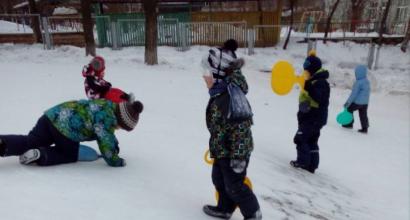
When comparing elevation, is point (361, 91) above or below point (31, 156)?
below

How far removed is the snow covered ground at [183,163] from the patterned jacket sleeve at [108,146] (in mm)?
88

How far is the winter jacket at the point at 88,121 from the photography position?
3482mm

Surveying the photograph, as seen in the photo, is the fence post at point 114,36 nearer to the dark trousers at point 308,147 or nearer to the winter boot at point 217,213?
the dark trousers at point 308,147

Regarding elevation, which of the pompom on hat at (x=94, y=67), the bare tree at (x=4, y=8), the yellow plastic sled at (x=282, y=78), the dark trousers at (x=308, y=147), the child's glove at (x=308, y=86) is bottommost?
the dark trousers at (x=308, y=147)

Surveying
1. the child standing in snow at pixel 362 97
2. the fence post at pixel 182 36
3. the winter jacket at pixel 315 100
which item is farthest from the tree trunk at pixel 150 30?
the winter jacket at pixel 315 100

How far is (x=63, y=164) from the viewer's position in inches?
141

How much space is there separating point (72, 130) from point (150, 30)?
31.7 feet

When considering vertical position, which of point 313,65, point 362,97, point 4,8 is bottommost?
point 362,97

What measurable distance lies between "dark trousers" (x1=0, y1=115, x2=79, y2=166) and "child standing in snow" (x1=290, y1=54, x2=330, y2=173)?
298cm

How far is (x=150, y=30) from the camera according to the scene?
12.8 meters

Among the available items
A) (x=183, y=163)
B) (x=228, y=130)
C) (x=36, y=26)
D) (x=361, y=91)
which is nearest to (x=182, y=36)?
(x=36, y=26)

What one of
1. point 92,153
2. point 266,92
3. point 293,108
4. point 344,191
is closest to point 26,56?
point 266,92

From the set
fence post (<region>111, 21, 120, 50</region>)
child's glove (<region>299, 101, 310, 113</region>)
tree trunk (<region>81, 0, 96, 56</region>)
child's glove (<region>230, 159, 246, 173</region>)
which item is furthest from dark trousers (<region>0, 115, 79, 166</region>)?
fence post (<region>111, 21, 120, 50</region>)

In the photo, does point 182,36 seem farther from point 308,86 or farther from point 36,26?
point 308,86
